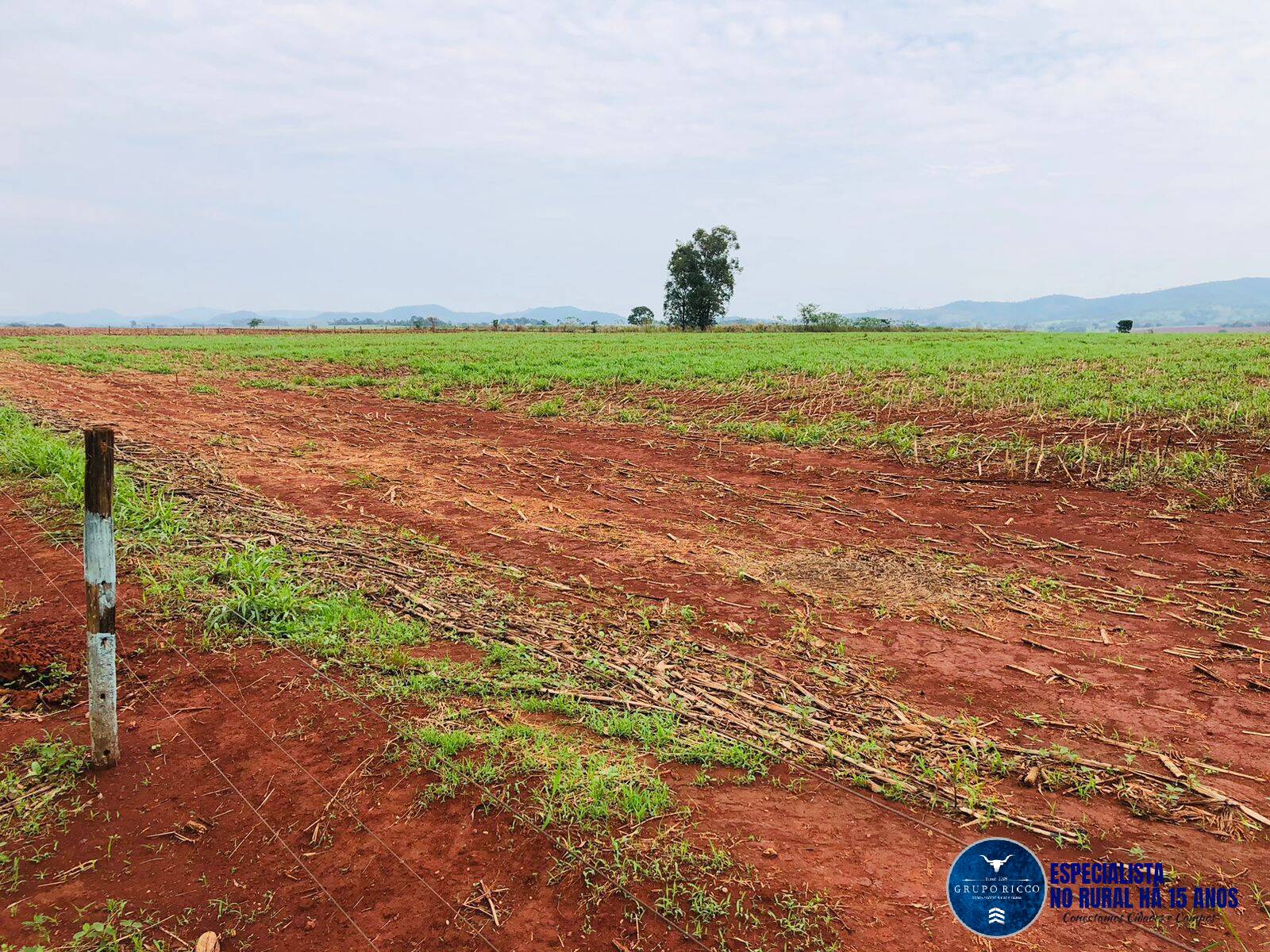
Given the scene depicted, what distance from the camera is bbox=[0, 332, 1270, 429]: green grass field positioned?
14.5 m

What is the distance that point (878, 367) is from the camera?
21062 millimetres

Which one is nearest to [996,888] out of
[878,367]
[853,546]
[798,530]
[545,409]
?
[853,546]

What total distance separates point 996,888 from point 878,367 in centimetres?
1937

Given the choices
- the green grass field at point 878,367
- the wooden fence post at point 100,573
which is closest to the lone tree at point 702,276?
the green grass field at point 878,367

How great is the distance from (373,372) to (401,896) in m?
24.5

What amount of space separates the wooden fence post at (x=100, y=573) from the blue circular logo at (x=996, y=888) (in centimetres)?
458

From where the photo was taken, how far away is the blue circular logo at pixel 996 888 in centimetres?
317

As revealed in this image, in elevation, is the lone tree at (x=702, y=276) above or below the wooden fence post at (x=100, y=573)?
above

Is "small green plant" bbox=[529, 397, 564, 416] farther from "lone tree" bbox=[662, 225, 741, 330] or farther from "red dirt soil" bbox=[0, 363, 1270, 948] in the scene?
"lone tree" bbox=[662, 225, 741, 330]

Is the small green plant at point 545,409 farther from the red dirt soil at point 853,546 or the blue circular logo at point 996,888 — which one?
the blue circular logo at point 996,888

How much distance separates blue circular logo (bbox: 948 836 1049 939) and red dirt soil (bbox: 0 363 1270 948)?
8 cm

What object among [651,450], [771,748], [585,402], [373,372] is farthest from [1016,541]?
[373,372]

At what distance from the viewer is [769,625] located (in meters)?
6.19

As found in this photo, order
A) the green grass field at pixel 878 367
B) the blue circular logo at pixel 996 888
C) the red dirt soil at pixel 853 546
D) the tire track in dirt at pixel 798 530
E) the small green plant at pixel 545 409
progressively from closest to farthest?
the blue circular logo at pixel 996 888
the red dirt soil at pixel 853 546
the tire track in dirt at pixel 798 530
the green grass field at pixel 878 367
the small green plant at pixel 545 409
